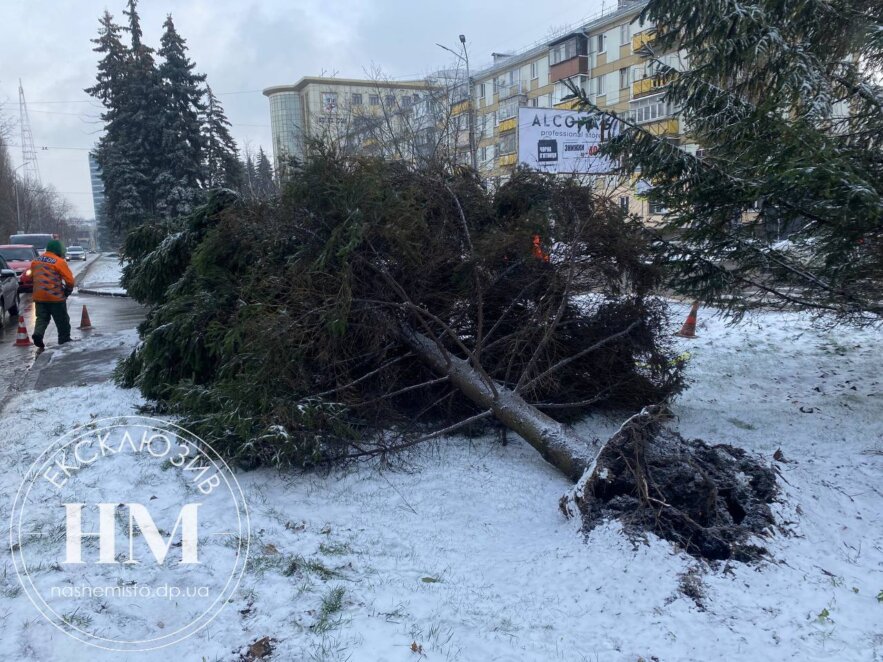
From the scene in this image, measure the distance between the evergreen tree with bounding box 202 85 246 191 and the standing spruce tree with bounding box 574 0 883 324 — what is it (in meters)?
25.3

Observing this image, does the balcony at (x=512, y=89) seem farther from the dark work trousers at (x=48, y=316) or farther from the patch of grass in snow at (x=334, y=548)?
the patch of grass in snow at (x=334, y=548)

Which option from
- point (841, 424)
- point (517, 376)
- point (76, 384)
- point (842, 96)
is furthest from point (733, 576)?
point (76, 384)

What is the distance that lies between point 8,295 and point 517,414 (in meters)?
13.2

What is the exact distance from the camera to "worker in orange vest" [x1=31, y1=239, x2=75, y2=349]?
9898mm

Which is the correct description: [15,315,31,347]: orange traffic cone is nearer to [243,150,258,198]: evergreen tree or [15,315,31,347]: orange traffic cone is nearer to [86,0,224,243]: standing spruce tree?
[243,150,258,198]: evergreen tree

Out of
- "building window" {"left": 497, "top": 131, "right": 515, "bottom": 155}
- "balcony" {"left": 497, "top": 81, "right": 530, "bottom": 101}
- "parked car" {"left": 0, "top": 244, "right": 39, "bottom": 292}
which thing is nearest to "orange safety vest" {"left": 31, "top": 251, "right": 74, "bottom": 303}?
"parked car" {"left": 0, "top": 244, "right": 39, "bottom": 292}

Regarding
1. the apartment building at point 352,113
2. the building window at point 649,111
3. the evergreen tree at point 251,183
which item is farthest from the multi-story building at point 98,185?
the building window at point 649,111

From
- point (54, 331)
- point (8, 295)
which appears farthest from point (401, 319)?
point (8, 295)

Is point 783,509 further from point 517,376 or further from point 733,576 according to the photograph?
point 517,376

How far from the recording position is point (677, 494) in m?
4.14

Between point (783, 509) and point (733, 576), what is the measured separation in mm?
924

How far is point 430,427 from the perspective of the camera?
5.84m

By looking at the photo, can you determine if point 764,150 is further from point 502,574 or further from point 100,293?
point 100,293

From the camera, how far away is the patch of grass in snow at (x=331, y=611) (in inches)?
120
